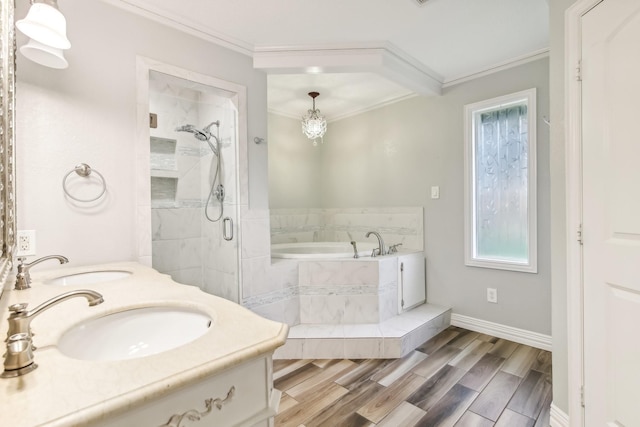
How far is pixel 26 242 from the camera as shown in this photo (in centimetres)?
145

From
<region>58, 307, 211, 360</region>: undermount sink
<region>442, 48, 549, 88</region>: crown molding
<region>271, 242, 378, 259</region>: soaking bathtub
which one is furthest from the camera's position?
<region>271, 242, 378, 259</region>: soaking bathtub

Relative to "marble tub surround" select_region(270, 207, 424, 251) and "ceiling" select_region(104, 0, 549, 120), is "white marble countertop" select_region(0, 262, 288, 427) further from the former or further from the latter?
"marble tub surround" select_region(270, 207, 424, 251)

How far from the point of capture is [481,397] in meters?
1.85

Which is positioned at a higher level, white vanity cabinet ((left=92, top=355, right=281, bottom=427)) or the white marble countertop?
the white marble countertop

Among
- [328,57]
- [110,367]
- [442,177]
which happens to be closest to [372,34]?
[328,57]

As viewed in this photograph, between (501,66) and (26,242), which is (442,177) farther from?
(26,242)

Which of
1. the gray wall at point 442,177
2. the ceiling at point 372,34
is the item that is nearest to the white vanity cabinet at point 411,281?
the gray wall at point 442,177

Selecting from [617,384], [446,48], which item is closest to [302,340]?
[617,384]

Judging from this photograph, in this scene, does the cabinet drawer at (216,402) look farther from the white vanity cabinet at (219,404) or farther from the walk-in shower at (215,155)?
the walk-in shower at (215,155)

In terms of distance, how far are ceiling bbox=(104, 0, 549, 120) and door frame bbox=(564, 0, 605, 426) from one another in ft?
2.12

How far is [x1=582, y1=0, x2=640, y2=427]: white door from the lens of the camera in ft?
3.82

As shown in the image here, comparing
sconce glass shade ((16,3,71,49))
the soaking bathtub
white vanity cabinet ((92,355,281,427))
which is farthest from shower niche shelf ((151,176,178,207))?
white vanity cabinet ((92,355,281,427))

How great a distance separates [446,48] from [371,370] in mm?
2553

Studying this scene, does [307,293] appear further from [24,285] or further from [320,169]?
[320,169]
